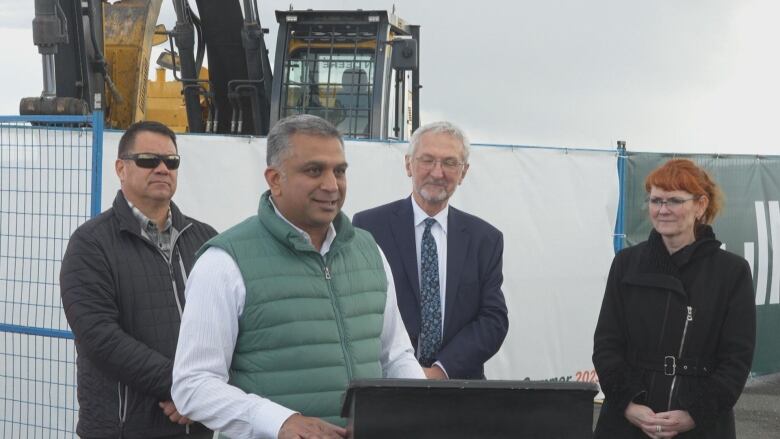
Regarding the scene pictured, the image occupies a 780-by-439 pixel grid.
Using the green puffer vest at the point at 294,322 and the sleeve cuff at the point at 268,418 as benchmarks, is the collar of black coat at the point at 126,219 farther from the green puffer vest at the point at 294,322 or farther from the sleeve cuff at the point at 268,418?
the sleeve cuff at the point at 268,418

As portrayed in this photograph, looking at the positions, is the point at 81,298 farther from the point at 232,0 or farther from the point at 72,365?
the point at 232,0

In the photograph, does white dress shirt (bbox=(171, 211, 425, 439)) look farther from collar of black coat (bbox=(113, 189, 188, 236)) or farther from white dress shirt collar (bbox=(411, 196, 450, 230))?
white dress shirt collar (bbox=(411, 196, 450, 230))

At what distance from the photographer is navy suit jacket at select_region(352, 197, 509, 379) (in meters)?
4.77

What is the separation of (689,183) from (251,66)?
10.1 meters

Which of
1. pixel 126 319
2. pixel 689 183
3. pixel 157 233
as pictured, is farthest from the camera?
pixel 689 183

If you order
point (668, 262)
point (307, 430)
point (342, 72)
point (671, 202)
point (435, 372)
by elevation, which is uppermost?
point (342, 72)

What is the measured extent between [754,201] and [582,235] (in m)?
2.23

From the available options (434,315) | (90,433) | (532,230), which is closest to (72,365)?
(90,433)

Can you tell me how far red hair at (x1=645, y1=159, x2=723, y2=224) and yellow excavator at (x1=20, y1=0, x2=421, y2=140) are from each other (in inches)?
265

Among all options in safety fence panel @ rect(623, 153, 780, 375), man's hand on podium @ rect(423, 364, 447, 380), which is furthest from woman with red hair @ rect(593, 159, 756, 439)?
safety fence panel @ rect(623, 153, 780, 375)

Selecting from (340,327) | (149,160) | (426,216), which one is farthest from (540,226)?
(340,327)

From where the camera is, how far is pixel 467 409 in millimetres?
2689

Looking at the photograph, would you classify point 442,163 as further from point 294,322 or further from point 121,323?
point 294,322

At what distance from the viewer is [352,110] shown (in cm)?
1323
